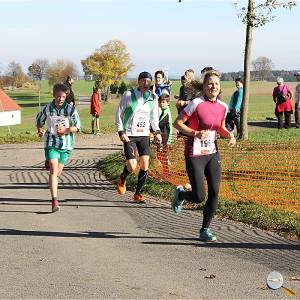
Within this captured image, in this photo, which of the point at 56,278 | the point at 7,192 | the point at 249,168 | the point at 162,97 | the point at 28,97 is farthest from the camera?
the point at 28,97

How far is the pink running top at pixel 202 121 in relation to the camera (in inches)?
274

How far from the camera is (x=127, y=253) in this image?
6352 mm

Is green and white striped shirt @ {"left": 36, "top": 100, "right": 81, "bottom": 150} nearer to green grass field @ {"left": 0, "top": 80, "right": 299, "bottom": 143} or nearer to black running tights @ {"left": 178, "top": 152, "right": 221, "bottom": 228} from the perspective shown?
black running tights @ {"left": 178, "top": 152, "right": 221, "bottom": 228}

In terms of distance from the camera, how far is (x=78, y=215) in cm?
863

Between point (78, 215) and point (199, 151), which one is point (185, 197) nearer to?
point (199, 151)

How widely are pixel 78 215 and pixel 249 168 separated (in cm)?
463

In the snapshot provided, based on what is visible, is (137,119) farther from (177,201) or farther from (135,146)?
(177,201)

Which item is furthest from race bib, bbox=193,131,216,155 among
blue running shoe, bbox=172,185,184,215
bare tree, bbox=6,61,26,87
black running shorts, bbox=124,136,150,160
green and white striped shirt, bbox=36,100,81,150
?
bare tree, bbox=6,61,26,87

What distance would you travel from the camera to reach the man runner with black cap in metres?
9.23

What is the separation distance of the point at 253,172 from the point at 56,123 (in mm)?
4369

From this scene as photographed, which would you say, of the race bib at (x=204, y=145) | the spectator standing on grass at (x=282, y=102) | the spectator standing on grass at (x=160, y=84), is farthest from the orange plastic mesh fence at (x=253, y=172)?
Result: the spectator standing on grass at (x=282, y=102)

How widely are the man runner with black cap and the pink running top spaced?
230cm

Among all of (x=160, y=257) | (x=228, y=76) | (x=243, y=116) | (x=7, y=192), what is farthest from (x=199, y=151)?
(x=228, y=76)

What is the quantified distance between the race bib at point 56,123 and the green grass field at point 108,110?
11707mm
